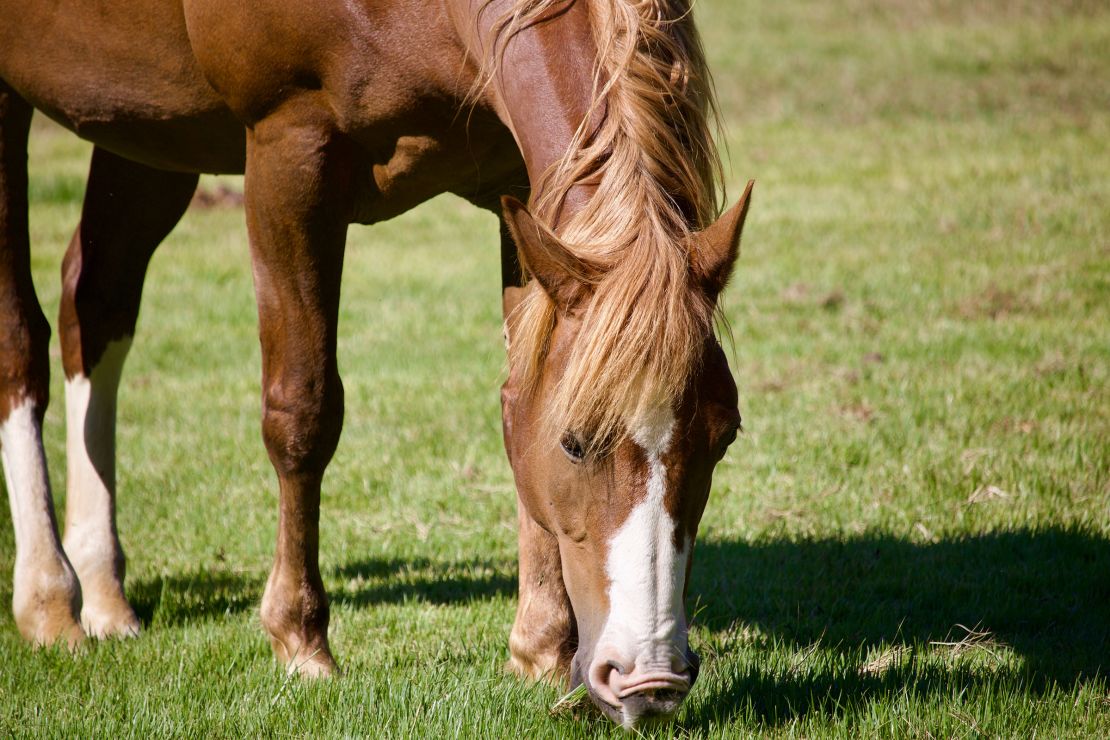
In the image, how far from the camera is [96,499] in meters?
4.34

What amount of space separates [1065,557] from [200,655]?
9.81 feet

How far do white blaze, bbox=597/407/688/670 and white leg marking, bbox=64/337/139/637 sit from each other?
2.27 meters

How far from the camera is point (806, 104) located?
46.3 feet

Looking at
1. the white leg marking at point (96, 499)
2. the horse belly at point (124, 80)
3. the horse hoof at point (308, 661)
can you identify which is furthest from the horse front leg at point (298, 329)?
the white leg marking at point (96, 499)

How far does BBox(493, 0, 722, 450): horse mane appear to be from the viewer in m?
2.43

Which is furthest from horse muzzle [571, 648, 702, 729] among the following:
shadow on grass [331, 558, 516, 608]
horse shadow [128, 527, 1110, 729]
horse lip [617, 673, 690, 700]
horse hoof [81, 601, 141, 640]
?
horse hoof [81, 601, 141, 640]

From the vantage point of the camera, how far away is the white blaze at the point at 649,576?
8.07ft

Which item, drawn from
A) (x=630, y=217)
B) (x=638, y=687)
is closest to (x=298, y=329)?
(x=630, y=217)

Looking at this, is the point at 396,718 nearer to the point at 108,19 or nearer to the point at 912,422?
the point at 108,19

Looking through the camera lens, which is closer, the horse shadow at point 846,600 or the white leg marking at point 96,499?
the horse shadow at point 846,600

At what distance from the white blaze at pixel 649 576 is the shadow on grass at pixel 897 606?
64 cm

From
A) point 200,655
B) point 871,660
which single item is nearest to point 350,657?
point 200,655

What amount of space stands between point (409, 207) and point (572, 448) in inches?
51.9

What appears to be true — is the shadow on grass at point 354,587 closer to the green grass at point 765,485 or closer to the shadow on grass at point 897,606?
the green grass at point 765,485
